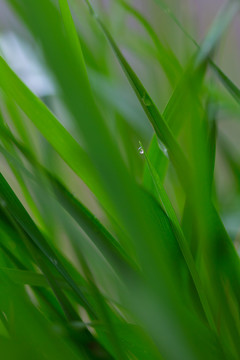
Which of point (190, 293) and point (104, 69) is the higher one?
point (104, 69)

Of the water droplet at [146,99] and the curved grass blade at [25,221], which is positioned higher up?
the water droplet at [146,99]

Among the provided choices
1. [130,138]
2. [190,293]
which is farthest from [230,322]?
[130,138]

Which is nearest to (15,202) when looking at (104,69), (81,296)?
(81,296)

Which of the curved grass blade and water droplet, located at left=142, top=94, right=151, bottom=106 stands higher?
water droplet, located at left=142, top=94, right=151, bottom=106

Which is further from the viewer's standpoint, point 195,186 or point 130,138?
point 130,138

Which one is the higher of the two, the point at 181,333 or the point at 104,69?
the point at 104,69

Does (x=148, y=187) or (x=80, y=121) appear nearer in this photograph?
(x=80, y=121)

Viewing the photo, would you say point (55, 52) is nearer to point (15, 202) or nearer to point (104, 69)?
point (15, 202)

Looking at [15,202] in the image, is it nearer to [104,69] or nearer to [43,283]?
[43,283]
